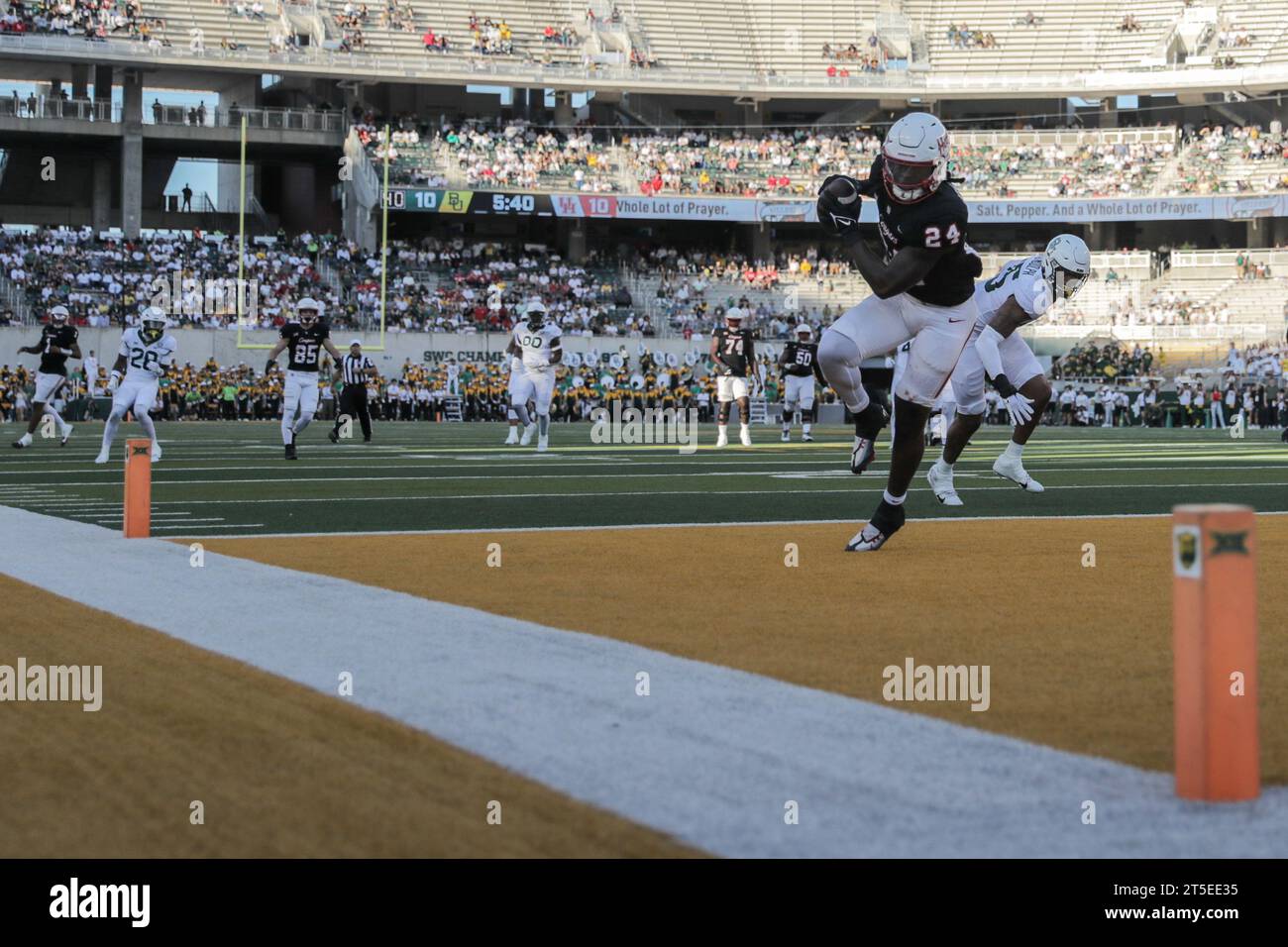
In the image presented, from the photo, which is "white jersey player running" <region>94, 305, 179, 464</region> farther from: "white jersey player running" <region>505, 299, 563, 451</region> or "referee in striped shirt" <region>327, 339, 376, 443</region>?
"referee in striped shirt" <region>327, 339, 376, 443</region>

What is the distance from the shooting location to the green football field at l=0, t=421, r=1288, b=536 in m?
11.8

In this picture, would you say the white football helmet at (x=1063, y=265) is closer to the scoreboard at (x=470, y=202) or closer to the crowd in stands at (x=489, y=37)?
the scoreboard at (x=470, y=202)

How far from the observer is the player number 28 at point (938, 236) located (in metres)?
9.09

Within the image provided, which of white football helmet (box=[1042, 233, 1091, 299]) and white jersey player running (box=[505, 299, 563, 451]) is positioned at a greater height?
white football helmet (box=[1042, 233, 1091, 299])

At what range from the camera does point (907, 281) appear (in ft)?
29.9

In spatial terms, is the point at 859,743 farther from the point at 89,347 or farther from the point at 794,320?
the point at 794,320

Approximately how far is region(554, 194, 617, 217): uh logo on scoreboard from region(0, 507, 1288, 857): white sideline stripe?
4782cm

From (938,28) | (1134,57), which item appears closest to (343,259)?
(938,28)

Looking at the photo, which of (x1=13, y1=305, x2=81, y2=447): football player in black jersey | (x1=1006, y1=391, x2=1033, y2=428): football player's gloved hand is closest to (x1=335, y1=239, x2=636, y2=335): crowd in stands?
(x1=13, y1=305, x2=81, y2=447): football player in black jersey

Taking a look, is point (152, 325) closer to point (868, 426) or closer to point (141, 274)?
point (868, 426)

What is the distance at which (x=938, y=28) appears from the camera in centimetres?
6016
